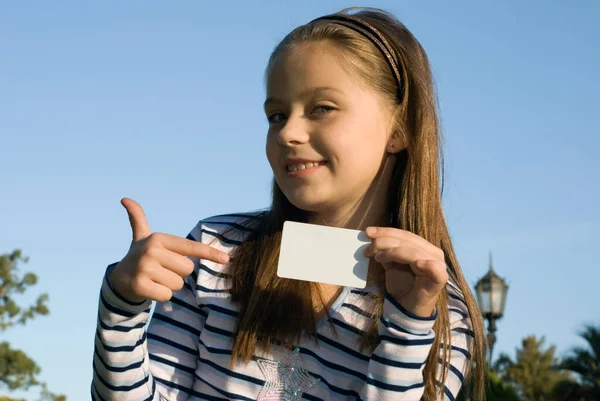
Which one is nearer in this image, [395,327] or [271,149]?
[395,327]

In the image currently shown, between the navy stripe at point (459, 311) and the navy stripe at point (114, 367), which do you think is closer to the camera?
the navy stripe at point (114, 367)

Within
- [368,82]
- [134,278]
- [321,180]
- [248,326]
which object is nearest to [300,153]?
[321,180]

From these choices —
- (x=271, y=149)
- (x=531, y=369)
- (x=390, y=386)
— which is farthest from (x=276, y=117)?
(x=531, y=369)

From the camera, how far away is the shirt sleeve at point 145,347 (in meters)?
2.53

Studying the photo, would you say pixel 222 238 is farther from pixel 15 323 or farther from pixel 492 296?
pixel 15 323

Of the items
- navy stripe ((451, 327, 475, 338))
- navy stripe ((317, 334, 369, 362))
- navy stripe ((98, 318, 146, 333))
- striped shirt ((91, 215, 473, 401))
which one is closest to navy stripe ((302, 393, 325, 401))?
striped shirt ((91, 215, 473, 401))

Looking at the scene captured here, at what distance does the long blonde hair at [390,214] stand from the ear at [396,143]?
0.06 ft

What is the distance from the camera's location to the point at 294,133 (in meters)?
2.84

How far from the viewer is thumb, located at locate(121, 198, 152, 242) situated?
97.6 inches

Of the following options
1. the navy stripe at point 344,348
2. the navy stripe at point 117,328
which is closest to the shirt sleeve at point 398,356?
the navy stripe at point 344,348

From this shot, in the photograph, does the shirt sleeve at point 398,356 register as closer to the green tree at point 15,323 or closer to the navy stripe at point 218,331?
the navy stripe at point 218,331

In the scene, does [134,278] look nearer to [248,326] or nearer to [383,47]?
[248,326]

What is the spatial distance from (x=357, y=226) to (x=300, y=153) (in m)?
0.39

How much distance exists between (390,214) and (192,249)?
1.07 m
